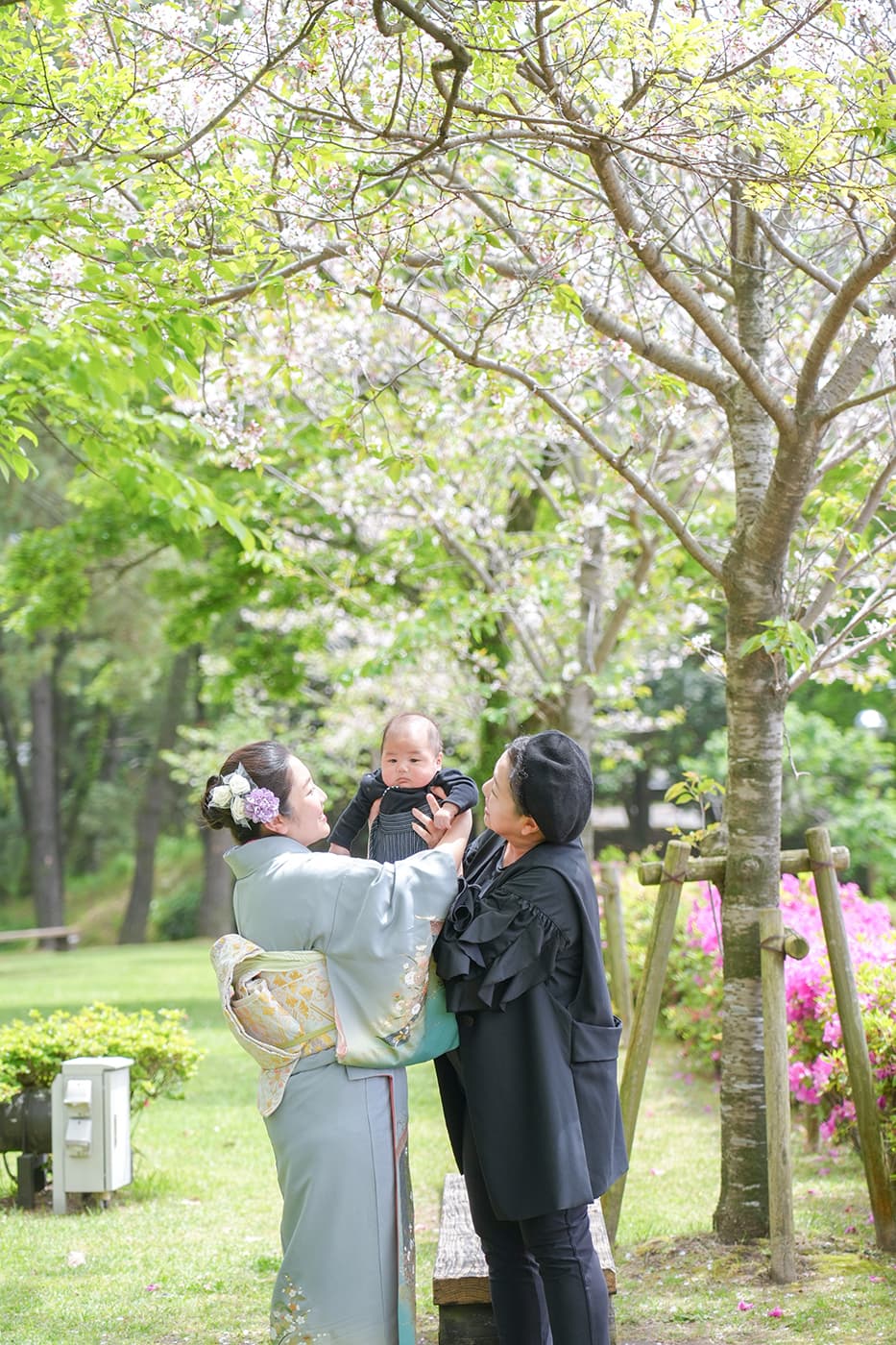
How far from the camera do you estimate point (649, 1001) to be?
4.81 metres

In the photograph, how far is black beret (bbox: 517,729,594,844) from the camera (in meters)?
3.15

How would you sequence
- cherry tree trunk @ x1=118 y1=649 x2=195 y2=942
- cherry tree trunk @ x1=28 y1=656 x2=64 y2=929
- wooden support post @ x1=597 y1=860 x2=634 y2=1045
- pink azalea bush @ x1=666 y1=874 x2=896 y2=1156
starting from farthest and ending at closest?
cherry tree trunk @ x1=28 y1=656 x2=64 y2=929 → cherry tree trunk @ x1=118 y1=649 x2=195 y2=942 → wooden support post @ x1=597 y1=860 x2=634 y2=1045 → pink azalea bush @ x1=666 y1=874 x2=896 y2=1156

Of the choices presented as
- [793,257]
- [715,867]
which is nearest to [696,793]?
[715,867]

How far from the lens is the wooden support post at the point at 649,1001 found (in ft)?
15.7

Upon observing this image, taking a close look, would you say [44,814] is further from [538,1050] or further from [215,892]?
[538,1050]

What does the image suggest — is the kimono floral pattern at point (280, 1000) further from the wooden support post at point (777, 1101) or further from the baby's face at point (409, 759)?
the wooden support post at point (777, 1101)

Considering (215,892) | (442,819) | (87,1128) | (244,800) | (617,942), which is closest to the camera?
(244,800)

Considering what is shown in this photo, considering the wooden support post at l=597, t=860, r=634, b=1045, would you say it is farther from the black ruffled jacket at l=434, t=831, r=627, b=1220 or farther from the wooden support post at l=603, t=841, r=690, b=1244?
the black ruffled jacket at l=434, t=831, r=627, b=1220

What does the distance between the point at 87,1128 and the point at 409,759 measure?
308cm

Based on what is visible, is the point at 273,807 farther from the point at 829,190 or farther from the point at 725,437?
the point at 725,437

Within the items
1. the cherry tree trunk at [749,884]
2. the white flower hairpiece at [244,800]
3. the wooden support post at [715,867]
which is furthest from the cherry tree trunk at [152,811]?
the white flower hairpiece at [244,800]

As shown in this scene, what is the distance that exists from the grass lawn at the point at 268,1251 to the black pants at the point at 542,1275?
1.03 meters

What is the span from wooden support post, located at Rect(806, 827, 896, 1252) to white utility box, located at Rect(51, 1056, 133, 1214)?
10.2 ft

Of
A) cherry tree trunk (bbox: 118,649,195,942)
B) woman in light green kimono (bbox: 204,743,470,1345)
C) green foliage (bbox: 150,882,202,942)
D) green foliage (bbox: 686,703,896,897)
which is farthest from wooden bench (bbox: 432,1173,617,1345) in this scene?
green foliage (bbox: 150,882,202,942)
